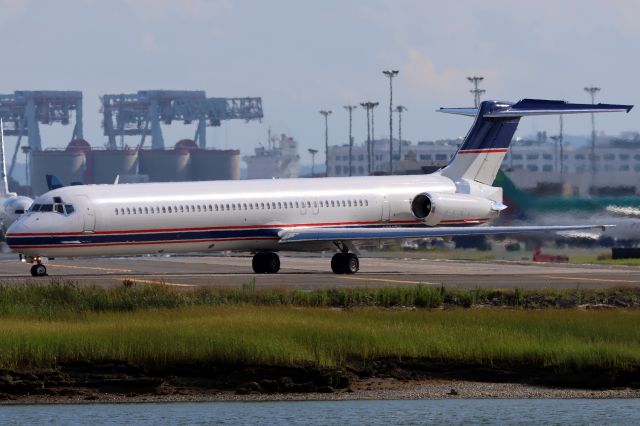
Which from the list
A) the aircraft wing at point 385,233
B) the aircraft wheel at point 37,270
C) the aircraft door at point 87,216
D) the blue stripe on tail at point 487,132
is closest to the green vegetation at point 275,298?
the aircraft door at point 87,216

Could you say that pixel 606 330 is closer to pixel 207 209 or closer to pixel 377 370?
pixel 377 370

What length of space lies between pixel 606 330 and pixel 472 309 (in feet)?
18.1

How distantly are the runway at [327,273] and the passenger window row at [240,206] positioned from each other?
7.72 ft

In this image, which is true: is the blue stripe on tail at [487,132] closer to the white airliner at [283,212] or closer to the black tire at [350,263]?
the white airliner at [283,212]

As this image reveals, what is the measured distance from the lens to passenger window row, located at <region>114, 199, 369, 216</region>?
5050cm

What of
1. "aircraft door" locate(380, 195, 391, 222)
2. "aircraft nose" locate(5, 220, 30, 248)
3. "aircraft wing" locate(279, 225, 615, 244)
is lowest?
"aircraft wing" locate(279, 225, 615, 244)

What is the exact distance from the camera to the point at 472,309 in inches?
1502

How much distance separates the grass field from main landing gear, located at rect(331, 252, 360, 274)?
19955 mm

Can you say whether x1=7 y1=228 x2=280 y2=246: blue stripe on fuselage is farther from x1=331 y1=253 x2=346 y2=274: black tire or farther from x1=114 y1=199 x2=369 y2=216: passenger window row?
x1=331 y1=253 x2=346 y2=274: black tire

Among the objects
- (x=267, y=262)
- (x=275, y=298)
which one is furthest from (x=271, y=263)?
(x=275, y=298)

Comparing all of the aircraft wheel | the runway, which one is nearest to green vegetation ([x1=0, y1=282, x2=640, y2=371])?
the runway

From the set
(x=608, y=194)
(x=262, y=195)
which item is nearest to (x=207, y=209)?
(x=262, y=195)

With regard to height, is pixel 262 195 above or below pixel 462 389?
above

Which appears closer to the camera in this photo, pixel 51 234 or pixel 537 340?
pixel 537 340
